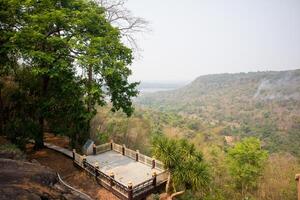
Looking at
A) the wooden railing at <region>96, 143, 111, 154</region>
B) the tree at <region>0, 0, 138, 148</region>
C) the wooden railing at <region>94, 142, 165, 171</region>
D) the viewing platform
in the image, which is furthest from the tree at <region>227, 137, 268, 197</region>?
the tree at <region>0, 0, 138, 148</region>

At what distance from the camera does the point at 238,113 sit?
16625 cm

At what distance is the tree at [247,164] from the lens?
2888 cm

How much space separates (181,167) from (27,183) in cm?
920

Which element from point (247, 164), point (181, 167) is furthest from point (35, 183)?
point (247, 164)

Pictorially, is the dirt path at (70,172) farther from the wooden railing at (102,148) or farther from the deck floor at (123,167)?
the wooden railing at (102,148)

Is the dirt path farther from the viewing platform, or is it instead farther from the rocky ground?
the viewing platform

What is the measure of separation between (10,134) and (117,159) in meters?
7.27

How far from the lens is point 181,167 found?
1650 cm

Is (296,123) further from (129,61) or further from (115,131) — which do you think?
(129,61)

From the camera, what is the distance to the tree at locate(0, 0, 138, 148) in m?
16.1

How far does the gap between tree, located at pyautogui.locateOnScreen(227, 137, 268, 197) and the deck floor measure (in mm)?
15007

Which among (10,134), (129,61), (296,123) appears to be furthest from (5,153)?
(296,123)

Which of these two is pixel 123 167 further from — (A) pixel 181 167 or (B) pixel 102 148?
(A) pixel 181 167

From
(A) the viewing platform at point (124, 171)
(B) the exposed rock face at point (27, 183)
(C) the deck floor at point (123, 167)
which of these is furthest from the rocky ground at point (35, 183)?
(C) the deck floor at point (123, 167)
